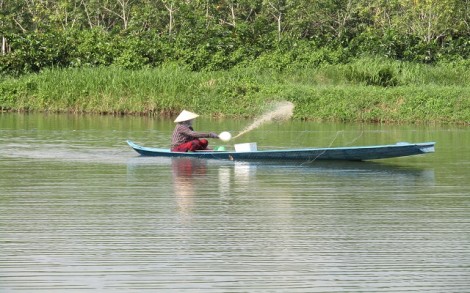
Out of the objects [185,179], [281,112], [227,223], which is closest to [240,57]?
[281,112]

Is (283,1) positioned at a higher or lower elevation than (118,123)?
higher

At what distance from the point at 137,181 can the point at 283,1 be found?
17780mm

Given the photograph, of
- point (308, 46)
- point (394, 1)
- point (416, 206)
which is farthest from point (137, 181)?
point (394, 1)

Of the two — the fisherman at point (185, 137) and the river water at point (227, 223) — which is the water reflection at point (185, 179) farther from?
the fisherman at point (185, 137)

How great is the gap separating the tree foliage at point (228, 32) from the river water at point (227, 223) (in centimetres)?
1053

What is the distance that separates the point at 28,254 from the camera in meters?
9.53

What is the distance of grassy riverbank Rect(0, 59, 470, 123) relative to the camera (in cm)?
2541

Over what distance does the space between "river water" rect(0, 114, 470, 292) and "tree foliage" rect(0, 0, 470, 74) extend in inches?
415

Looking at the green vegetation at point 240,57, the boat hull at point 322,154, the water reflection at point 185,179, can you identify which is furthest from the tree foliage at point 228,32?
the water reflection at point 185,179

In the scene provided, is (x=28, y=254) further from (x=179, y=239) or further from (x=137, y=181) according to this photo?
(x=137, y=181)

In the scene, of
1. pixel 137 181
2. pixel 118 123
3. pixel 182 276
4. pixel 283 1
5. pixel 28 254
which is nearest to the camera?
pixel 182 276

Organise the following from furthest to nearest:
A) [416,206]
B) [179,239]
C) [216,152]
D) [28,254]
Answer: [216,152] < [416,206] < [179,239] < [28,254]

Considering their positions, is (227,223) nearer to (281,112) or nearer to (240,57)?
(281,112)

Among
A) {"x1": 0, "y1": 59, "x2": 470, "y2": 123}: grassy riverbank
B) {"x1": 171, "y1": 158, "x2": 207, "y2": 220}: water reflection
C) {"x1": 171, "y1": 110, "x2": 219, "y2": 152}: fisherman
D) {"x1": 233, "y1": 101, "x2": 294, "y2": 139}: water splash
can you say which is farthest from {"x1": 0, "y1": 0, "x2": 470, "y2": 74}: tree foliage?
{"x1": 171, "y1": 158, "x2": 207, "y2": 220}: water reflection
